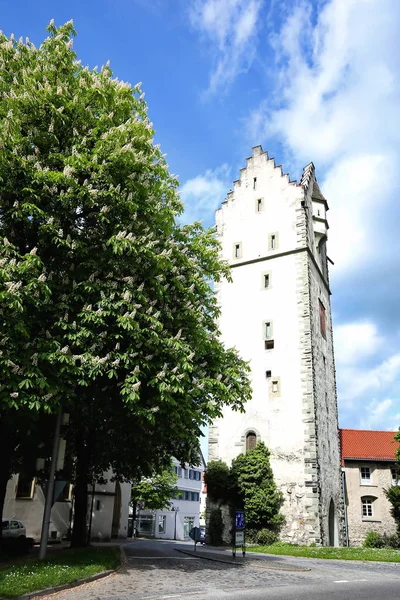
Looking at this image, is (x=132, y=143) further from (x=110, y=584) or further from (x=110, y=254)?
(x=110, y=584)

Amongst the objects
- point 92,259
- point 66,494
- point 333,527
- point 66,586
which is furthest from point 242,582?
point 66,494

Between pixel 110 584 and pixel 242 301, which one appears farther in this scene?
pixel 242 301

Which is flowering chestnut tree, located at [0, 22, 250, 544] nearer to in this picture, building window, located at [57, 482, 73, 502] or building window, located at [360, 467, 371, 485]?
building window, located at [57, 482, 73, 502]

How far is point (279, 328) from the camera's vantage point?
3459 centimetres

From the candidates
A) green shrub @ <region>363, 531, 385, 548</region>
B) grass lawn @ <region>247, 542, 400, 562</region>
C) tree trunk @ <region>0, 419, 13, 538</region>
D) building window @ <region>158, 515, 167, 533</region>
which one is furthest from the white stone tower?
building window @ <region>158, 515, 167, 533</region>

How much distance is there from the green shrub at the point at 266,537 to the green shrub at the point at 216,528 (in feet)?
8.58

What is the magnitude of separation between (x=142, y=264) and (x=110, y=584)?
8.16 m

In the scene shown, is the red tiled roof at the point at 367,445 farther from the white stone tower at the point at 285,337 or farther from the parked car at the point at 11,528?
the parked car at the point at 11,528

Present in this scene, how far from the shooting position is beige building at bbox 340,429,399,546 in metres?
43.1

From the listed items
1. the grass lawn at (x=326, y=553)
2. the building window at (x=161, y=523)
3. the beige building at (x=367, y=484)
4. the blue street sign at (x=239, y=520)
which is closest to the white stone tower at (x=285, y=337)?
the grass lawn at (x=326, y=553)

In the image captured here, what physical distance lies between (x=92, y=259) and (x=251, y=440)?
2181cm

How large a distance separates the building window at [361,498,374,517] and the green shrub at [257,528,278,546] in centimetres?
1732

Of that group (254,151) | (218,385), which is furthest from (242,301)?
(218,385)

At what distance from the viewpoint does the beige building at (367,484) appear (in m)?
43.1
